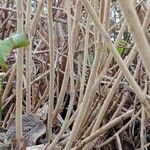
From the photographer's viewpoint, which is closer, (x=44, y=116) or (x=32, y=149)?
(x=32, y=149)

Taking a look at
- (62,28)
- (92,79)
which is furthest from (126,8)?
(62,28)

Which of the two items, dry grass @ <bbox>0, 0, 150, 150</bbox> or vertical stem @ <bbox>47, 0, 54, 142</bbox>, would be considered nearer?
dry grass @ <bbox>0, 0, 150, 150</bbox>

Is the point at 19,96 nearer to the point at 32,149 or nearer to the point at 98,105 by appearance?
the point at 32,149

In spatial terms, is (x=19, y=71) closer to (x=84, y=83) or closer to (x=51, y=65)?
(x=51, y=65)

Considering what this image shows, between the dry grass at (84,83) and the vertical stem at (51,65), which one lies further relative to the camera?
the vertical stem at (51,65)

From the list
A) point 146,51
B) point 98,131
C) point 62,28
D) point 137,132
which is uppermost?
point 62,28

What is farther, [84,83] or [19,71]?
[84,83]

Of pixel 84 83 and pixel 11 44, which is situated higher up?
pixel 11 44

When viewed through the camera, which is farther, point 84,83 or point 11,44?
point 84,83

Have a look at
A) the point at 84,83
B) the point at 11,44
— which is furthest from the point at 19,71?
the point at 84,83

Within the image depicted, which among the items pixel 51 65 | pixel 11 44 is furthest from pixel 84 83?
pixel 11 44

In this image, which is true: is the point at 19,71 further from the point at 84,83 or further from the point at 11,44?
the point at 84,83
